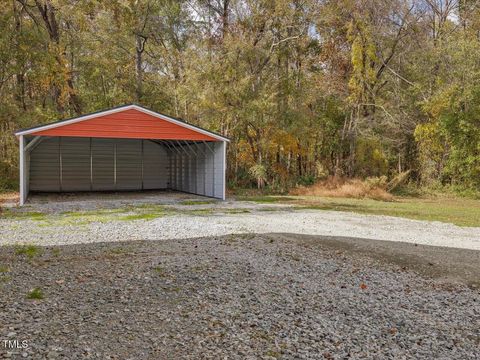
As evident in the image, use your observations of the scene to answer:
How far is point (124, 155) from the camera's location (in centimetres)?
1884

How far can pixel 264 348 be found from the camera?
9.84 feet

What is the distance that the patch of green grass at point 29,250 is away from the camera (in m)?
5.49

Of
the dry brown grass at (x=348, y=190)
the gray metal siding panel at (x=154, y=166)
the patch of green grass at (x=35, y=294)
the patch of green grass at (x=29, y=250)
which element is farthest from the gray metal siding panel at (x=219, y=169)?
the patch of green grass at (x=35, y=294)

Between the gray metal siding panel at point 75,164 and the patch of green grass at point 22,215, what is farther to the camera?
the gray metal siding panel at point 75,164

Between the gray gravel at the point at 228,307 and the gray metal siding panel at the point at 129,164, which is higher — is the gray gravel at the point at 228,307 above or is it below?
below

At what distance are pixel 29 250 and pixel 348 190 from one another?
13735 mm

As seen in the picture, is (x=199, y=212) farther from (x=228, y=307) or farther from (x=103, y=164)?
(x=103, y=164)

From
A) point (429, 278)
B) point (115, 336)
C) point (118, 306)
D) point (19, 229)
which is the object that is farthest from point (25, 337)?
point (19, 229)

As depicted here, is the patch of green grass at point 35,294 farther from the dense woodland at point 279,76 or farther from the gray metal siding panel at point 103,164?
the gray metal siding panel at point 103,164

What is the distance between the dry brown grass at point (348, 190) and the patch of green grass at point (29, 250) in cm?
1270

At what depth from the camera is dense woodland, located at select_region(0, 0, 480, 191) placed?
55.5 feet

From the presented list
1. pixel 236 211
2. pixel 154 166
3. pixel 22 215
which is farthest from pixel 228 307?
pixel 154 166

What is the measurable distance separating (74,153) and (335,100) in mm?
13114

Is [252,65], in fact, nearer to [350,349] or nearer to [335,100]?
[335,100]
